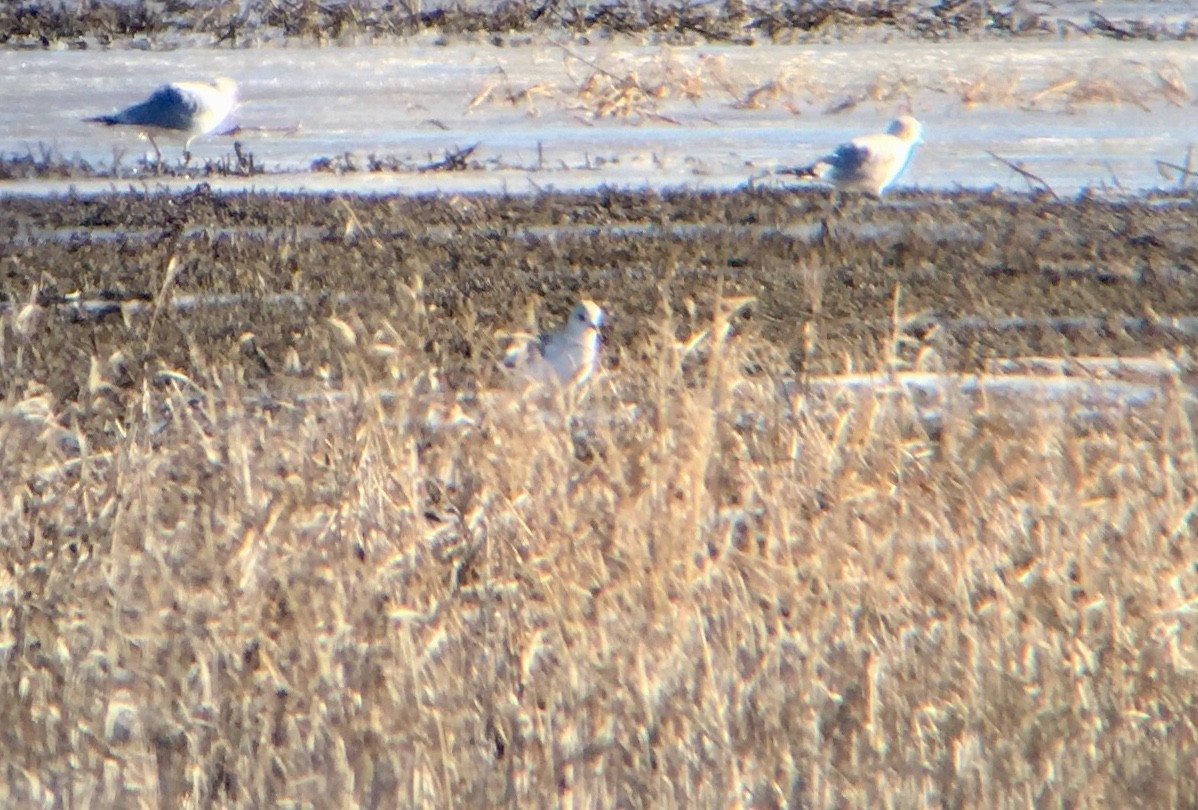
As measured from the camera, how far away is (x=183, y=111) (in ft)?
28.3

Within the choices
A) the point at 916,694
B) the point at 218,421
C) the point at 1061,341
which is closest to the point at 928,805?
the point at 916,694

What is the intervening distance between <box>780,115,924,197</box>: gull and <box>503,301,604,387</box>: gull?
290 cm

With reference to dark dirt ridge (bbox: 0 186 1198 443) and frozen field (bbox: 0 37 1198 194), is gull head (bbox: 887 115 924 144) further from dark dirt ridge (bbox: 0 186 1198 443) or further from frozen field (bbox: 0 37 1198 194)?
frozen field (bbox: 0 37 1198 194)

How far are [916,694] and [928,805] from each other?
348 mm

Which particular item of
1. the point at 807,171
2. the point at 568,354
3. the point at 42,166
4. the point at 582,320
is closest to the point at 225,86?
the point at 42,166

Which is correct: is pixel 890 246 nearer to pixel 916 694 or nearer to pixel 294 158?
pixel 294 158

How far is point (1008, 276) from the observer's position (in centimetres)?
714

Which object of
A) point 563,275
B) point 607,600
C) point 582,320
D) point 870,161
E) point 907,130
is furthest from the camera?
point 907,130

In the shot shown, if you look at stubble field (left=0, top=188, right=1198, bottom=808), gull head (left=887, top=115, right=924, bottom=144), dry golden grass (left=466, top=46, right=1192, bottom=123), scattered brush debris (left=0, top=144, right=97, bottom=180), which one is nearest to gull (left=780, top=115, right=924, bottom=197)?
gull head (left=887, top=115, right=924, bottom=144)

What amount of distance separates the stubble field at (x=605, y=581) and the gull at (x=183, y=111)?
10.2 ft

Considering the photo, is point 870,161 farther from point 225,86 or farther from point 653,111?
point 225,86

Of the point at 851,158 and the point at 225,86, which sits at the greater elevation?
the point at 225,86

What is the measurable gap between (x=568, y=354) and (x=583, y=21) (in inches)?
177

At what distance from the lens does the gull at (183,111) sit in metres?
8.61
